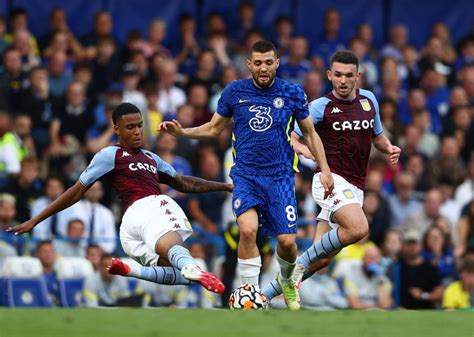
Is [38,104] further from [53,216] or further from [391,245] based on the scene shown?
[391,245]

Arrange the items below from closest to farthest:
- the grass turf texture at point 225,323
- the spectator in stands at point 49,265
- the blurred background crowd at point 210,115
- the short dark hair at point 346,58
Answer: the grass turf texture at point 225,323 < the short dark hair at point 346,58 < the spectator in stands at point 49,265 < the blurred background crowd at point 210,115

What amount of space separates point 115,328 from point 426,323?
237cm

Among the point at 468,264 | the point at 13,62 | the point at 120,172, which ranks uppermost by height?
the point at 13,62

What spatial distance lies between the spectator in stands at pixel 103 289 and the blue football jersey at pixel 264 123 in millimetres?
4106

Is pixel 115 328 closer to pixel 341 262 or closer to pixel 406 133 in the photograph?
pixel 341 262

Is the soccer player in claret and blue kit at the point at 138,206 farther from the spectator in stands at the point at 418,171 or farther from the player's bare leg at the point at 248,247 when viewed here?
the spectator in stands at the point at 418,171

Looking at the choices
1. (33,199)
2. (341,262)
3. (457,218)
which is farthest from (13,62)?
(457,218)

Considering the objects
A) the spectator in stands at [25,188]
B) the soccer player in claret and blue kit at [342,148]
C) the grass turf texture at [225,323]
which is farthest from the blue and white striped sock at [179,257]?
the spectator in stands at [25,188]

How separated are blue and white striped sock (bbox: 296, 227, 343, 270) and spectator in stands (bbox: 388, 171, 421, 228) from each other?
20.3ft

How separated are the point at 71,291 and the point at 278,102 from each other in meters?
4.87

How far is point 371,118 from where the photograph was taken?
12945 mm

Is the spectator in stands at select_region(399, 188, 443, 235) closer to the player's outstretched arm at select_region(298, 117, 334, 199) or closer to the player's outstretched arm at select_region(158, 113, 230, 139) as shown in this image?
the player's outstretched arm at select_region(298, 117, 334, 199)

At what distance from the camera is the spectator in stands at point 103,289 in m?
15.7

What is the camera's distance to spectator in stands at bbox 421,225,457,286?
696 inches
